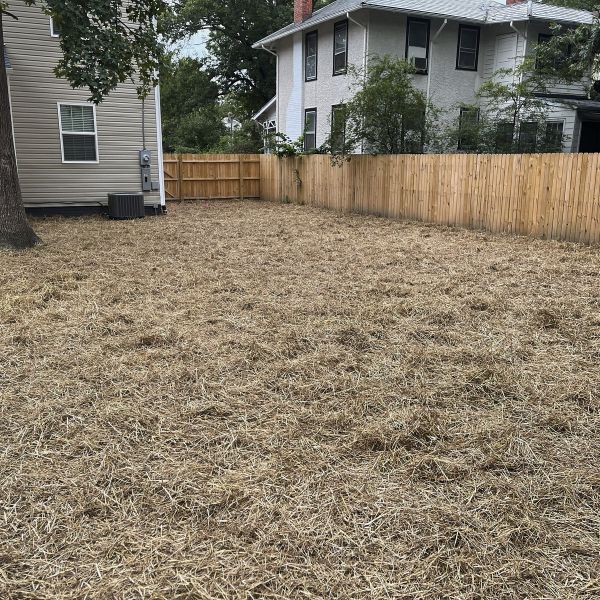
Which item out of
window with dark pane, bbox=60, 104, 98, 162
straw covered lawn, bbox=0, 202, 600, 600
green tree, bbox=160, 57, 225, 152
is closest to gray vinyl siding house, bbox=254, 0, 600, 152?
window with dark pane, bbox=60, 104, 98, 162

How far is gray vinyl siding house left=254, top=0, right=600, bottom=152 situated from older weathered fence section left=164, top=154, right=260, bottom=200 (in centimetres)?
280

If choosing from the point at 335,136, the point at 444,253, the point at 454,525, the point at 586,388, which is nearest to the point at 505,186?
the point at 444,253

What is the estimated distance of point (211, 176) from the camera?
17969mm

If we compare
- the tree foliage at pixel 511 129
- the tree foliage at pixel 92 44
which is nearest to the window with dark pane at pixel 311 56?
the tree foliage at pixel 511 129

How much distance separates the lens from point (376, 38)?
1605cm

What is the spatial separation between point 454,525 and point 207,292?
401 cm

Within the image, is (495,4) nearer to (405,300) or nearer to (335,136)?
(335,136)

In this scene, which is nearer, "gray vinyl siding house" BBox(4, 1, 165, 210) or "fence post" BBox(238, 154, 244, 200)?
"gray vinyl siding house" BBox(4, 1, 165, 210)

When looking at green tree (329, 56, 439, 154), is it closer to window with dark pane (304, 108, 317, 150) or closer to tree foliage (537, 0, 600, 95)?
tree foliage (537, 0, 600, 95)

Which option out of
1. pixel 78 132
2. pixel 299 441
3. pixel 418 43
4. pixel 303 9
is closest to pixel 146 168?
pixel 78 132

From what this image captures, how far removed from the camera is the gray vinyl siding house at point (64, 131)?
38.1ft

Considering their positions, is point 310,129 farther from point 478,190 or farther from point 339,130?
point 478,190

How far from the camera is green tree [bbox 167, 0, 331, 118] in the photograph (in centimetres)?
2564

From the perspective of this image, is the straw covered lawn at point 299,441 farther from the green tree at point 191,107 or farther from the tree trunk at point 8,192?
the green tree at point 191,107
